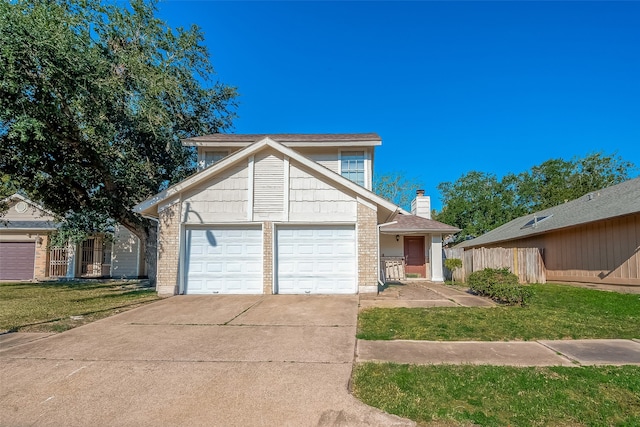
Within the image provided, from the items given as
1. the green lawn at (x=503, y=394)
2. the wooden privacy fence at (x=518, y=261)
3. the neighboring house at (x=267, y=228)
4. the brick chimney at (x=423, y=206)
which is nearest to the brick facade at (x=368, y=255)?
the neighboring house at (x=267, y=228)

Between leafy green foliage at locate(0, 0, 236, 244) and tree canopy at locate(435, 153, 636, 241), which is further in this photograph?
tree canopy at locate(435, 153, 636, 241)

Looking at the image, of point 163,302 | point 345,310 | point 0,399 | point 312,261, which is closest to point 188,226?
point 163,302

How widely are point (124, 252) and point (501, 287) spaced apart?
18.4 meters

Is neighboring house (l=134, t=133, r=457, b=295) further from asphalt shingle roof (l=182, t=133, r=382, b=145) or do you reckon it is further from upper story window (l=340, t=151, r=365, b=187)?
upper story window (l=340, t=151, r=365, b=187)

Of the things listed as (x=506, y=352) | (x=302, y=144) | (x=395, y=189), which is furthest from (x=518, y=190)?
(x=506, y=352)

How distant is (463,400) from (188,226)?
30.6 ft

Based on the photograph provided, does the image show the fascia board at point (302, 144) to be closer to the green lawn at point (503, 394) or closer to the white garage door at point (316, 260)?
the white garage door at point (316, 260)

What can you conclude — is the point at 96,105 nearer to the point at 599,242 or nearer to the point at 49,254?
the point at 49,254

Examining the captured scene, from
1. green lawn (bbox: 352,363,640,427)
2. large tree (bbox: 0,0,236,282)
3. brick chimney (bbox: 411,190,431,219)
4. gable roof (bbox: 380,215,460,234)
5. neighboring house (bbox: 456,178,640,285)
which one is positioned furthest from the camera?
brick chimney (bbox: 411,190,431,219)

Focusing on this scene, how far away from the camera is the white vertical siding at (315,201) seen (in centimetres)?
1088

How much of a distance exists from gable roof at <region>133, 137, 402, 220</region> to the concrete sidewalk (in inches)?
231

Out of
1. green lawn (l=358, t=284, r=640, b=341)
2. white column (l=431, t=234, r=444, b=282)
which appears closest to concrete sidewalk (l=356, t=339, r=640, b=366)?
green lawn (l=358, t=284, r=640, b=341)

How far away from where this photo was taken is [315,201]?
35.9 ft

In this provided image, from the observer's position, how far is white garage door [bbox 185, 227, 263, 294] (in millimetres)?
10766
